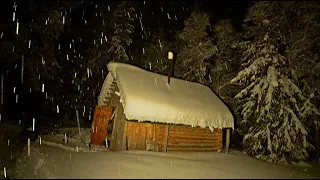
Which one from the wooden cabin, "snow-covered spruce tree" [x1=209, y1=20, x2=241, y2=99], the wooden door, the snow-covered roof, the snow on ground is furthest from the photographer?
"snow-covered spruce tree" [x1=209, y1=20, x2=241, y2=99]

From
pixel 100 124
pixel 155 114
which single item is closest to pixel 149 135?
pixel 155 114

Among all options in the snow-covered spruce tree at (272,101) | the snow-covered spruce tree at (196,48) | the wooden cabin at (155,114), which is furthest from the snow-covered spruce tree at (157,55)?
the snow-covered spruce tree at (272,101)

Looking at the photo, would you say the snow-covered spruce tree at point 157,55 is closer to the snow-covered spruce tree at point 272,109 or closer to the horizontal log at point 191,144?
the snow-covered spruce tree at point 272,109

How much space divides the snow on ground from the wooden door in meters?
3.80

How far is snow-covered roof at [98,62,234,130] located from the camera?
53.4 feet

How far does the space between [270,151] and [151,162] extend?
32.5 ft

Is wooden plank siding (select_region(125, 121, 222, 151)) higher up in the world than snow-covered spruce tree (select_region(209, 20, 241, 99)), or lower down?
lower down

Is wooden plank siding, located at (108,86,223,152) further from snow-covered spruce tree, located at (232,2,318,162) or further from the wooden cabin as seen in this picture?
snow-covered spruce tree, located at (232,2,318,162)

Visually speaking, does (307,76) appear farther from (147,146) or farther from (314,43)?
(147,146)

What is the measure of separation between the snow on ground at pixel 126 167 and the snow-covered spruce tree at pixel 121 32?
1980 cm

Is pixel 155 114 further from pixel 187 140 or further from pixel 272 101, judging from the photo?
pixel 272 101

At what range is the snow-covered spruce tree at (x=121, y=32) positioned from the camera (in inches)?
1357

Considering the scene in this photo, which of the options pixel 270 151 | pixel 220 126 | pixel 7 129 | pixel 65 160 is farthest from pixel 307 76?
pixel 7 129

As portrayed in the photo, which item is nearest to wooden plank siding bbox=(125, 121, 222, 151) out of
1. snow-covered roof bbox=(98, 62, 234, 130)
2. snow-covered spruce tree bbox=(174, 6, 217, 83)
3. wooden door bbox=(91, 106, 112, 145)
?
snow-covered roof bbox=(98, 62, 234, 130)
